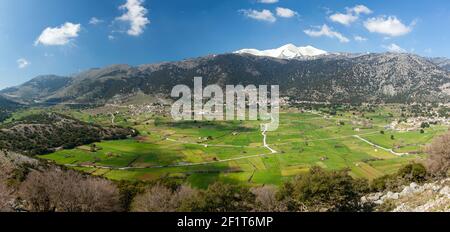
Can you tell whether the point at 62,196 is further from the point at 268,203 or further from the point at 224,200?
the point at 268,203

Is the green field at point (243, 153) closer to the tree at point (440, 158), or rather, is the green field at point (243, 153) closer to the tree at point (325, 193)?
the tree at point (440, 158)

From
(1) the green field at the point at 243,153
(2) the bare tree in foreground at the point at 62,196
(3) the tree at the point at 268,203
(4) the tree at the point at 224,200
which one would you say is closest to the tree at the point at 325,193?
(3) the tree at the point at 268,203

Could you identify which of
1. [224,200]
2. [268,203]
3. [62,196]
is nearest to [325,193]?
[268,203]

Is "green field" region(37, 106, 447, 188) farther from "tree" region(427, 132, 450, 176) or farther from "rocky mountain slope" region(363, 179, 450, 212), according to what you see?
"rocky mountain slope" region(363, 179, 450, 212)

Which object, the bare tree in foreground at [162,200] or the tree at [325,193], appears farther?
the bare tree in foreground at [162,200]

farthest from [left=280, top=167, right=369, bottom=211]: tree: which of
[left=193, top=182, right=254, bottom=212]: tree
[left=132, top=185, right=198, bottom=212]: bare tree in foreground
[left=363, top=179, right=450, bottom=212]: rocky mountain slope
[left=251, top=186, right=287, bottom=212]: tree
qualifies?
[left=132, top=185, right=198, bottom=212]: bare tree in foreground

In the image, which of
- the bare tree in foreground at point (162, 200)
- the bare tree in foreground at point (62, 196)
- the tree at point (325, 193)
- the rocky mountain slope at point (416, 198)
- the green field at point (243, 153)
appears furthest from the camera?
the green field at point (243, 153)
